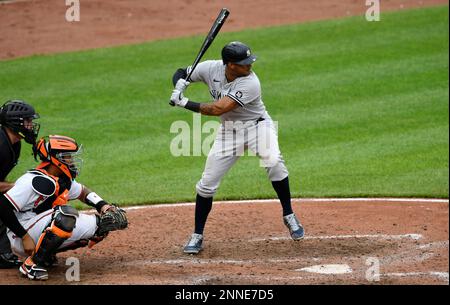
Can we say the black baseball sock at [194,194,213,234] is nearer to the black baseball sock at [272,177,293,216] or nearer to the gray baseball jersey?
the black baseball sock at [272,177,293,216]

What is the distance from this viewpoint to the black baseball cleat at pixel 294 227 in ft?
25.0

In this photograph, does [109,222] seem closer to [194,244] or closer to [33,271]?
[33,271]

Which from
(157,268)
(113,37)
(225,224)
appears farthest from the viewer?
(113,37)

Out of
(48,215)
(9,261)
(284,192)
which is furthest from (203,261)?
(9,261)

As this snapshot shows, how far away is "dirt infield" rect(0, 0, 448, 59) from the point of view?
51.6ft

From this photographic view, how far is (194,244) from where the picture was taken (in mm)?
7414

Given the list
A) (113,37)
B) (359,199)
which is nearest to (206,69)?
(359,199)

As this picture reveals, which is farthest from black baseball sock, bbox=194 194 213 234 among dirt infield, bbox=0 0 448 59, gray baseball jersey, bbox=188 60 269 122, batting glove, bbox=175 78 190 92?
Answer: dirt infield, bbox=0 0 448 59

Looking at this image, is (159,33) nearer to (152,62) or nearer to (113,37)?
(113,37)

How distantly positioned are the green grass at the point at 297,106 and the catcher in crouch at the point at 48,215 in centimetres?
247

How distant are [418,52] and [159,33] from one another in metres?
4.89

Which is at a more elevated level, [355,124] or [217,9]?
[217,9]

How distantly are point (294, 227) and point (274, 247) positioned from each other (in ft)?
0.83

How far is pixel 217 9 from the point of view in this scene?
1728 centimetres
